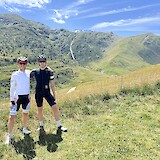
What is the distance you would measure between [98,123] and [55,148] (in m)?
2.85

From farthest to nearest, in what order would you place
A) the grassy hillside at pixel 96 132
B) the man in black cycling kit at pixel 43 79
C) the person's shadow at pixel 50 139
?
the man in black cycling kit at pixel 43 79 → the person's shadow at pixel 50 139 → the grassy hillside at pixel 96 132

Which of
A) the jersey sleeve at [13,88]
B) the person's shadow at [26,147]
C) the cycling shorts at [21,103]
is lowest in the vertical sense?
the person's shadow at [26,147]

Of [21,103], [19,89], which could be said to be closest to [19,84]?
[19,89]

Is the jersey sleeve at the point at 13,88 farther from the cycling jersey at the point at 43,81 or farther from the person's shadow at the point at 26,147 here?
the person's shadow at the point at 26,147

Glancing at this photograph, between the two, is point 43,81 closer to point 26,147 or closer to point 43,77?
point 43,77

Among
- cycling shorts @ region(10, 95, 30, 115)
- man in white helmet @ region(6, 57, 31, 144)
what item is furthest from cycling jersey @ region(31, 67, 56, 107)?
cycling shorts @ region(10, 95, 30, 115)

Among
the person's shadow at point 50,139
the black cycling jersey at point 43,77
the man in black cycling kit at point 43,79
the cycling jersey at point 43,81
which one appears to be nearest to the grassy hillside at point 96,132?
the person's shadow at point 50,139

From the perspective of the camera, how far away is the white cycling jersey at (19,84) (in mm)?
9953

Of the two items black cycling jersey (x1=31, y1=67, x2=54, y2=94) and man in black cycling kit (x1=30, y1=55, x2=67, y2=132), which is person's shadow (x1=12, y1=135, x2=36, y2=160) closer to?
man in black cycling kit (x1=30, y1=55, x2=67, y2=132)

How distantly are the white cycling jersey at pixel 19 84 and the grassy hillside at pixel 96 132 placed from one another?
1836 mm

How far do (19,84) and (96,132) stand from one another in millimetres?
3665

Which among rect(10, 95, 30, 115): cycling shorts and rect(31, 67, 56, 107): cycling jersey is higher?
rect(31, 67, 56, 107): cycling jersey

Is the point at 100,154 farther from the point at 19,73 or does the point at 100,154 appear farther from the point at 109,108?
the point at 109,108

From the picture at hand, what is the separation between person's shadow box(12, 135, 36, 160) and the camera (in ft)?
29.9
